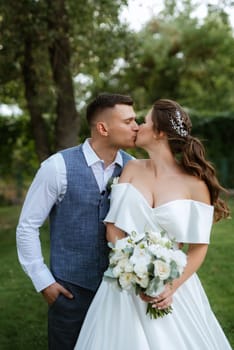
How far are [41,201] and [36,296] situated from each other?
374cm

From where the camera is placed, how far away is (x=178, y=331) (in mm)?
3141

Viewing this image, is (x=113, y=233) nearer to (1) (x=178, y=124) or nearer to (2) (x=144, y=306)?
(2) (x=144, y=306)

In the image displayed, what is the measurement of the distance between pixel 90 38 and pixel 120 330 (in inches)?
356

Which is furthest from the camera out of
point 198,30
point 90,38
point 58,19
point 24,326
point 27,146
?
point 198,30

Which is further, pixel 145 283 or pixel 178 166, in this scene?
pixel 178 166

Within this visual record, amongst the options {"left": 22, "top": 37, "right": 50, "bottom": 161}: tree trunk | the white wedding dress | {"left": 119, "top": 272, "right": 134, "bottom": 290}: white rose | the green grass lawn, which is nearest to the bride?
the white wedding dress

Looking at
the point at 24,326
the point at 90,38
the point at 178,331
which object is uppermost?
the point at 90,38

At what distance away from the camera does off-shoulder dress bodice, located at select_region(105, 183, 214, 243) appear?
3055 mm

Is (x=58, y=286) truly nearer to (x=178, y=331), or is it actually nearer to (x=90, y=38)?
(x=178, y=331)

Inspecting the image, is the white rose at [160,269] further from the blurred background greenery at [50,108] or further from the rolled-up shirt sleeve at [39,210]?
the blurred background greenery at [50,108]

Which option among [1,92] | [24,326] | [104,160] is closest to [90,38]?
[1,92]

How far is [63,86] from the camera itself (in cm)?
1150

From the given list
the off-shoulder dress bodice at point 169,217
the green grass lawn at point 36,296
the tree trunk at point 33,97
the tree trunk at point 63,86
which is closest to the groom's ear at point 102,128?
the off-shoulder dress bodice at point 169,217

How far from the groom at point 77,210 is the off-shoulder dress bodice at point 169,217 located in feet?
1.05
